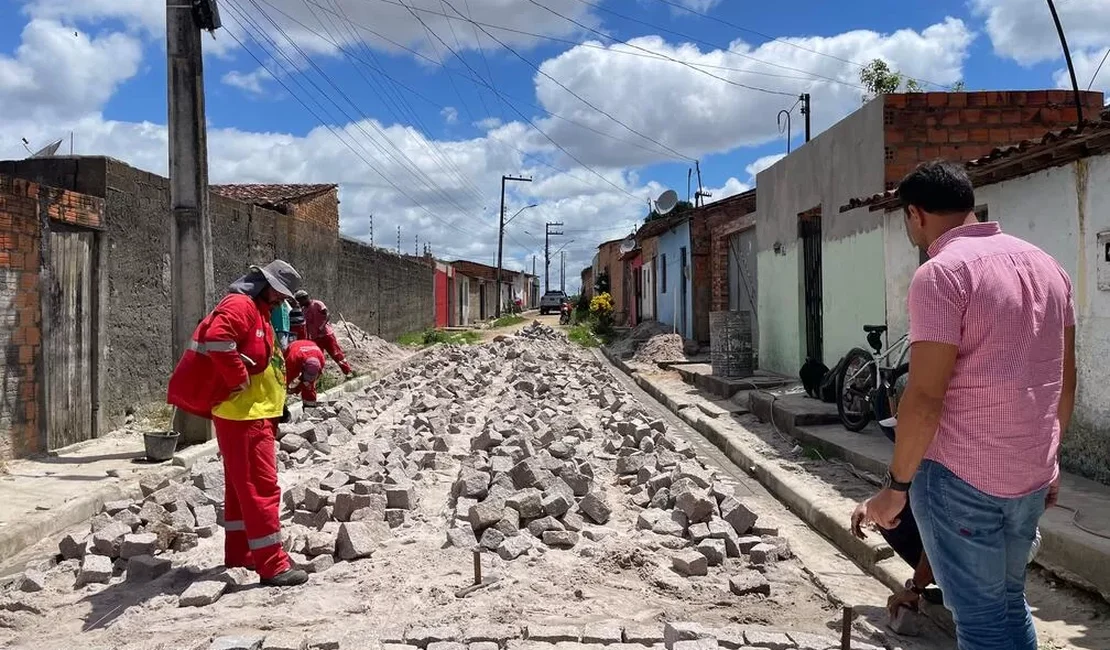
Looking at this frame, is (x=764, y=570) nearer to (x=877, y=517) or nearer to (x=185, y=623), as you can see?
(x=877, y=517)

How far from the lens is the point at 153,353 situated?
966 cm

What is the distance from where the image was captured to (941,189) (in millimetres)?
2422

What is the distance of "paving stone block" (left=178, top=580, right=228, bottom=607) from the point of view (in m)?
4.11

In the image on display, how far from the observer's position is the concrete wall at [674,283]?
19.6 meters

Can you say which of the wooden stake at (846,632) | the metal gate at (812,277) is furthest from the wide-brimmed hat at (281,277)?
the metal gate at (812,277)

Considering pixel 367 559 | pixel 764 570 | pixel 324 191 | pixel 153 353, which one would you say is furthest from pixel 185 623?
pixel 324 191

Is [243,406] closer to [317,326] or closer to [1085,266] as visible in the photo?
[317,326]

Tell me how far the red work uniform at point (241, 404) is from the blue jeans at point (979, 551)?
3215 millimetres

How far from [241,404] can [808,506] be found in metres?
3.72

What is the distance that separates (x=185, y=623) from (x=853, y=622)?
9.81ft

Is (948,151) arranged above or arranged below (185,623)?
above

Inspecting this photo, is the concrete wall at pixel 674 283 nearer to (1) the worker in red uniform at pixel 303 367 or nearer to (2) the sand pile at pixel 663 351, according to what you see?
(2) the sand pile at pixel 663 351

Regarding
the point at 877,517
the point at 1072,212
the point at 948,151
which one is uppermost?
the point at 948,151

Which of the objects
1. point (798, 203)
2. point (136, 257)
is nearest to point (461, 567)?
point (136, 257)
